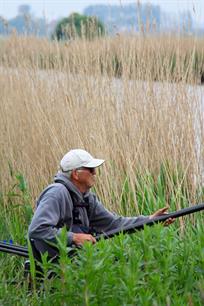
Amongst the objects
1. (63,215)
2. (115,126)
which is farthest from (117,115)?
(63,215)

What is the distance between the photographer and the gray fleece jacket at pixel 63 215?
17.6ft

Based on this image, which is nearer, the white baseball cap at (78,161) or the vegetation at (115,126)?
the white baseball cap at (78,161)

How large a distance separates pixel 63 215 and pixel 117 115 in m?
2.05

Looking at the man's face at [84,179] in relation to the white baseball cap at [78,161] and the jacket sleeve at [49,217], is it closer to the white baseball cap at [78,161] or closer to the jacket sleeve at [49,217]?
the white baseball cap at [78,161]

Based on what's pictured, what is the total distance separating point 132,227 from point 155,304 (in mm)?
1232

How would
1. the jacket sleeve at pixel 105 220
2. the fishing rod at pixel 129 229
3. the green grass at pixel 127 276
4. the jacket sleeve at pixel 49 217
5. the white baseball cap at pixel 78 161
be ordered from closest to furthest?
the green grass at pixel 127 276 < the fishing rod at pixel 129 229 < the jacket sleeve at pixel 49 217 < the white baseball cap at pixel 78 161 < the jacket sleeve at pixel 105 220

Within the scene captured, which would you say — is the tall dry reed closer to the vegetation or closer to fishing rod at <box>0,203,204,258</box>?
the vegetation

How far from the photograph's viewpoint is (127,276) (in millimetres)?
4250

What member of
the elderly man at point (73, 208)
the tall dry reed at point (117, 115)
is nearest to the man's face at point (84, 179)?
the elderly man at point (73, 208)

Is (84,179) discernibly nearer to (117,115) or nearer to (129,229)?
(129,229)

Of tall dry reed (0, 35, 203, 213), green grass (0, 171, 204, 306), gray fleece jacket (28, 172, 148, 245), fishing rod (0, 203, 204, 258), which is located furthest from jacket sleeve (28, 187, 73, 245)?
tall dry reed (0, 35, 203, 213)

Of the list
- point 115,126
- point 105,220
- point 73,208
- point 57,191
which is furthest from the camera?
point 115,126

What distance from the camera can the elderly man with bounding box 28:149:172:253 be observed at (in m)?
5.38

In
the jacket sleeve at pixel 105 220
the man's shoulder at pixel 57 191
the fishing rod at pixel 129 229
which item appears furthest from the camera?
the jacket sleeve at pixel 105 220
